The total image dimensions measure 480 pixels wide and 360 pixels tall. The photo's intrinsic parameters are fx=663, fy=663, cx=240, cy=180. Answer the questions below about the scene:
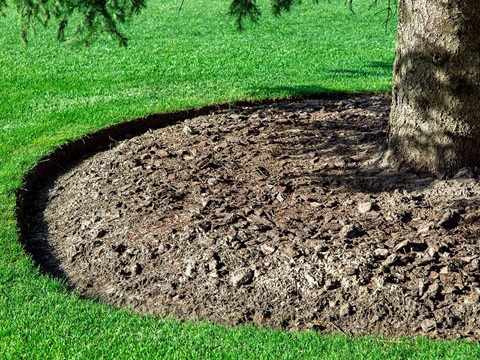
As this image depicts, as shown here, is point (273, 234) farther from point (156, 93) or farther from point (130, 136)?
point (156, 93)

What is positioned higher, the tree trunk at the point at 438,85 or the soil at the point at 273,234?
the tree trunk at the point at 438,85

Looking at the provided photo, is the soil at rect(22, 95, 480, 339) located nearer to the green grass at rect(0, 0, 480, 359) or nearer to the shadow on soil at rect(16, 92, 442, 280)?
the shadow on soil at rect(16, 92, 442, 280)

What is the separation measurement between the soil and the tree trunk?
7.4 inches

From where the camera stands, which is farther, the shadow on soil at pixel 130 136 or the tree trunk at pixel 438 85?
the shadow on soil at pixel 130 136

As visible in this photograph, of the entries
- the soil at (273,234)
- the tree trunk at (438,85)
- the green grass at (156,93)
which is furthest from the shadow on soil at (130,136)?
the tree trunk at (438,85)

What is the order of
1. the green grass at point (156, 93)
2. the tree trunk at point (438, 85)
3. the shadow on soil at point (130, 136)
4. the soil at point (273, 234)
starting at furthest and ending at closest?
the shadow on soil at point (130, 136), the tree trunk at point (438, 85), the soil at point (273, 234), the green grass at point (156, 93)

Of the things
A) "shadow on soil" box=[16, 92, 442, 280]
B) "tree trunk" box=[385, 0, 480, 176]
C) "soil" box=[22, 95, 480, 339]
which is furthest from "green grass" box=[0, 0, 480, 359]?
"tree trunk" box=[385, 0, 480, 176]

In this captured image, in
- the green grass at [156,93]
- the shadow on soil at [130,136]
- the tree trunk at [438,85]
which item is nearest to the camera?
the green grass at [156,93]

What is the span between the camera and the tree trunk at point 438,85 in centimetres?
454

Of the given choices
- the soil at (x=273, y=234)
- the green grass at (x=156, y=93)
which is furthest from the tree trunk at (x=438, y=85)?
the green grass at (x=156, y=93)

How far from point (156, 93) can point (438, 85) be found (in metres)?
4.33

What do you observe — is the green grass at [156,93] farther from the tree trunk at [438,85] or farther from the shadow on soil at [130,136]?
the tree trunk at [438,85]

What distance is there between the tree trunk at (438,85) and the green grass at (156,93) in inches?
64.0

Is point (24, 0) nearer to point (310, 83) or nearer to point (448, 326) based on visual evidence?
point (310, 83)
